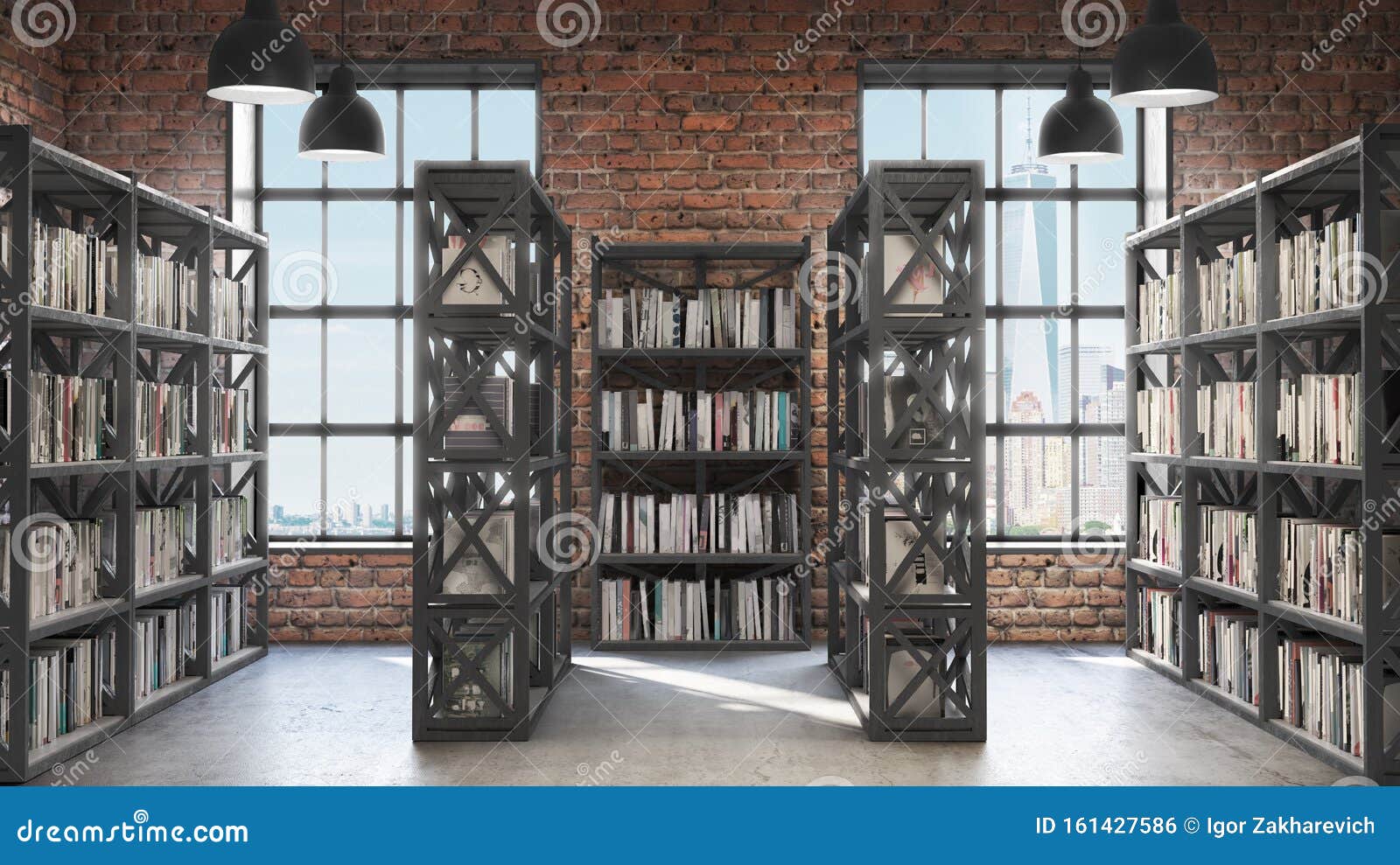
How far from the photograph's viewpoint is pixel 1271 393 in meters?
4.60

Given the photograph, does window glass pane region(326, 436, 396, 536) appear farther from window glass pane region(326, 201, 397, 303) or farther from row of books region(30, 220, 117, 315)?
row of books region(30, 220, 117, 315)

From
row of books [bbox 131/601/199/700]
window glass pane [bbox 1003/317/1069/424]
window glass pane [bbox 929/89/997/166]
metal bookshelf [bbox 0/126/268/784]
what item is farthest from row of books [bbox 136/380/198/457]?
window glass pane [bbox 1003/317/1069/424]

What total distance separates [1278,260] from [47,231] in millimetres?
5041

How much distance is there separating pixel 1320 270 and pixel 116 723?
528 centimetres

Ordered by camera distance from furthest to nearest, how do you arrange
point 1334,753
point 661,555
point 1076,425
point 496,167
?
point 1076,425 → point 661,555 → point 496,167 → point 1334,753

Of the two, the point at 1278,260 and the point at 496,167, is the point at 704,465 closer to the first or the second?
the point at 496,167

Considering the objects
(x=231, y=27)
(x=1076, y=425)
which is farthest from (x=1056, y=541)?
(x=231, y=27)

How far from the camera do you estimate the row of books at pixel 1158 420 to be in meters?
5.68

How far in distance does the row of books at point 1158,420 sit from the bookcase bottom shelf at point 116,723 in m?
5.19

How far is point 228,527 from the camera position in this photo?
5.89m

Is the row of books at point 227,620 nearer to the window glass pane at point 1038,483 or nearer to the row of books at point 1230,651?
the window glass pane at point 1038,483

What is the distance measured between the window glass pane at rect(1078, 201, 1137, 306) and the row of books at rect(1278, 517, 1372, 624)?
251 centimetres

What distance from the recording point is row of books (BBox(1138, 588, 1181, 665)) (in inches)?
222
